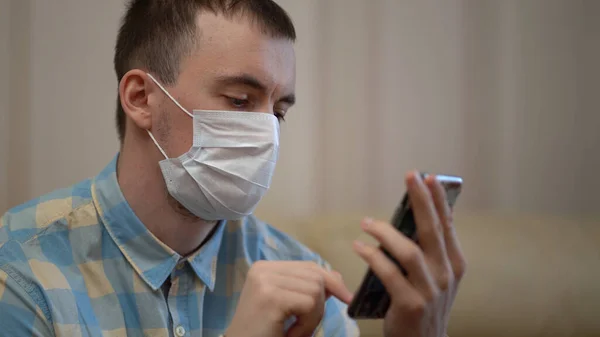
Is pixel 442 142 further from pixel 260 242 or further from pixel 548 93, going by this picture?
pixel 260 242

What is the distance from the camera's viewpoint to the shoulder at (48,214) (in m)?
0.84

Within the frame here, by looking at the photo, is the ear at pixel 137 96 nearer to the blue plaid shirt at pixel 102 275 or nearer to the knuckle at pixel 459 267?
the blue plaid shirt at pixel 102 275

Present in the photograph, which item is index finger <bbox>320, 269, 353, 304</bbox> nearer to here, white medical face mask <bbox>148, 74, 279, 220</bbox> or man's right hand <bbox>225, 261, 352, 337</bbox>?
man's right hand <bbox>225, 261, 352, 337</bbox>

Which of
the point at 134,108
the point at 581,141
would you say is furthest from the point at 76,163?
the point at 581,141

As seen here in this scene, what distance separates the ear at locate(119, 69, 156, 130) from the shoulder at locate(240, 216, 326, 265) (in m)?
0.30

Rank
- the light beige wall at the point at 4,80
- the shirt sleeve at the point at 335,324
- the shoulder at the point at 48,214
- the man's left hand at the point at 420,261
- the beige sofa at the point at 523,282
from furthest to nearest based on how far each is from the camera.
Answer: the light beige wall at the point at 4,80
the beige sofa at the point at 523,282
the shirt sleeve at the point at 335,324
the shoulder at the point at 48,214
the man's left hand at the point at 420,261

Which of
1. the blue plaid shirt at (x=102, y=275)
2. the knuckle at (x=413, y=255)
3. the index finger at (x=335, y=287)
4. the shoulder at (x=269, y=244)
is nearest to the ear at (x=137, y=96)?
the blue plaid shirt at (x=102, y=275)

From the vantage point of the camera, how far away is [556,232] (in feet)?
4.07

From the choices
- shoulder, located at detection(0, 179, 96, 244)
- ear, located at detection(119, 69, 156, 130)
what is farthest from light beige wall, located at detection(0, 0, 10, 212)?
ear, located at detection(119, 69, 156, 130)

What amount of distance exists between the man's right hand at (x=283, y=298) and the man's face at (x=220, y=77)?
11.2 inches

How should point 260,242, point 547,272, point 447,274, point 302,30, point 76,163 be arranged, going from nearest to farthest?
point 447,274 → point 260,242 → point 547,272 → point 76,163 → point 302,30


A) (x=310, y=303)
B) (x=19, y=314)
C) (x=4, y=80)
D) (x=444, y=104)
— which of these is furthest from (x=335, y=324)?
(x=4, y=80)

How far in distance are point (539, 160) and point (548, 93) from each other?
0.21m

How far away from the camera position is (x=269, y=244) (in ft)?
3.57
